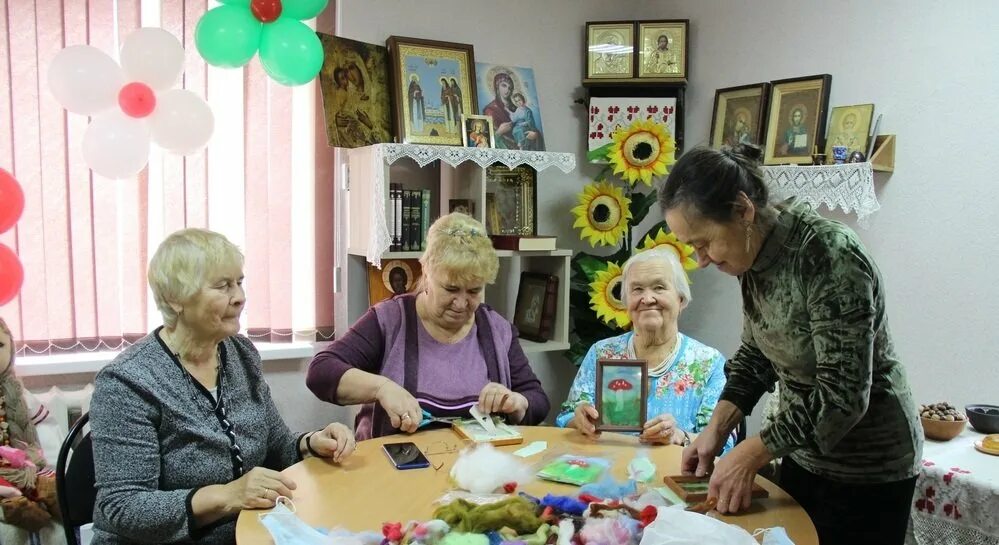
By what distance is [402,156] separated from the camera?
2.94 metres

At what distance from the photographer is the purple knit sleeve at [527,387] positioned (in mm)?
2336

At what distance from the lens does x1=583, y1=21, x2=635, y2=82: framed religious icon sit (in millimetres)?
3625

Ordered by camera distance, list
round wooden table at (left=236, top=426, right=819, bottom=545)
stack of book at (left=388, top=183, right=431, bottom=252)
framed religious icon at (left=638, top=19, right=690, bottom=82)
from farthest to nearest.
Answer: framed religious icon at (left=638, top=19, right=690, bottom=82) → stack of book at (left=388, top=183, right=431, bottom=252) → round wooden table at (left=236, top=426, right=819, bottom=545)

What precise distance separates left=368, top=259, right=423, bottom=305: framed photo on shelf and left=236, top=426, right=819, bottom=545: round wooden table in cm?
110

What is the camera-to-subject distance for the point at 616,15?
3.98 meters

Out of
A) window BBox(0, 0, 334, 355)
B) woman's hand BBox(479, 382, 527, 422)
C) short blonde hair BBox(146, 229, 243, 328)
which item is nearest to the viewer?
short blonde hair BBox(146, 229, 243, 328)

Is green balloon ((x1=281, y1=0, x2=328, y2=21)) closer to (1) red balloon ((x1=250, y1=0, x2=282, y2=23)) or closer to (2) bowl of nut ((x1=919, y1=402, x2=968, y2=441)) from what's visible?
(1) red balloon ((x1=250, y1=0, x2=282, y2=23))

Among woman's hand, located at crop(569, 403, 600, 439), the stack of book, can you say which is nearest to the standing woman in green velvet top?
woman's hand, located at crop(569, 403, 600, 439)

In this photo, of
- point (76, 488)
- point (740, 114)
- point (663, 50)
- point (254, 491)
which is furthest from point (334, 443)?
point (663, 50)

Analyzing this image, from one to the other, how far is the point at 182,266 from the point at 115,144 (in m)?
1.14

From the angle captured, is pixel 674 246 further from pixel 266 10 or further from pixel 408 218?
pixel 266 10

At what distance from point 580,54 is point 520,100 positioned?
1.83 feet

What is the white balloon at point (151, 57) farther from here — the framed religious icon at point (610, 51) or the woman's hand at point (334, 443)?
the framed religious icon at point (610, 51)

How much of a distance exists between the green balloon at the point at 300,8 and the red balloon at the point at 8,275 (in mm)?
1225
